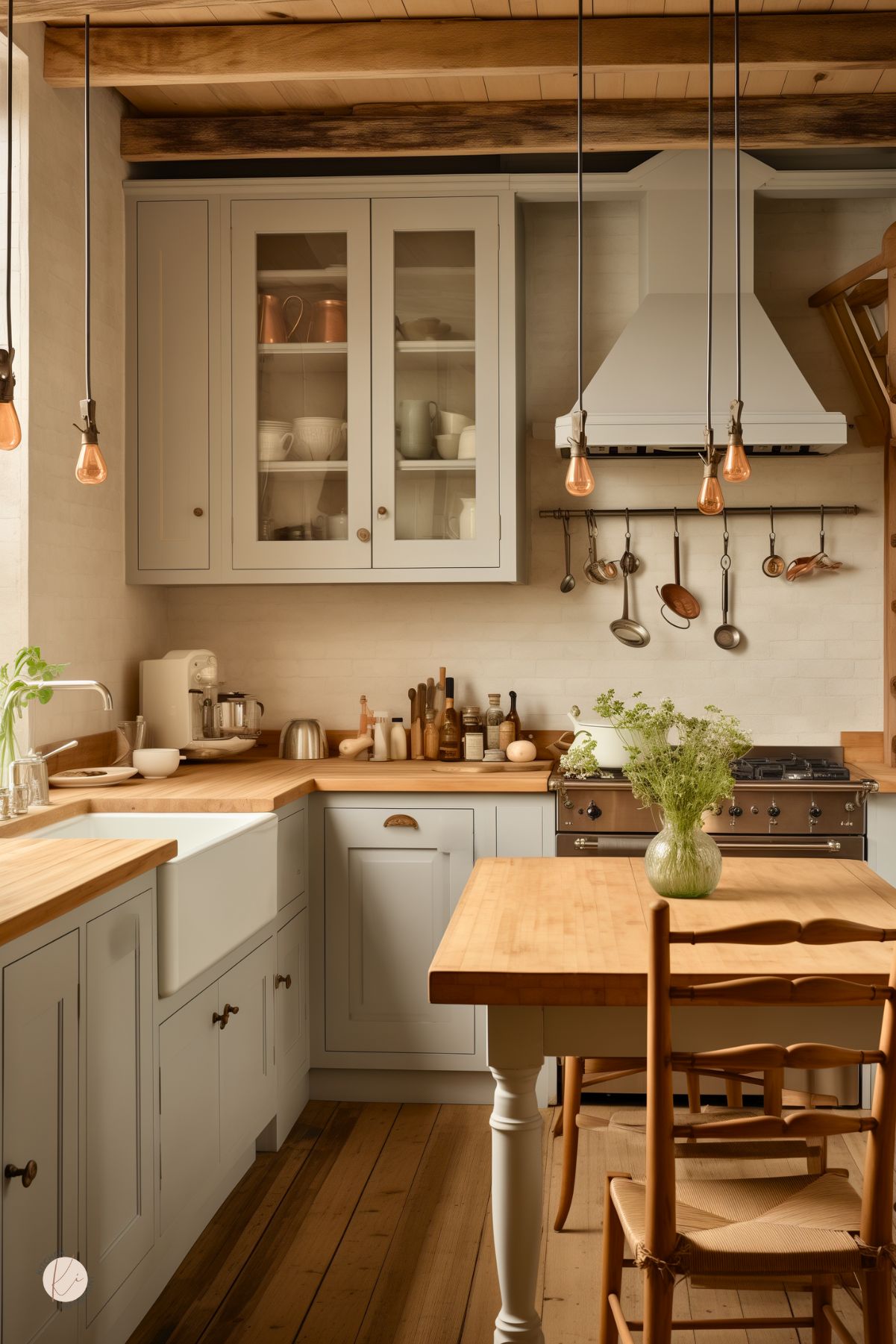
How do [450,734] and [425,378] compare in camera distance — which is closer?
[425,378]

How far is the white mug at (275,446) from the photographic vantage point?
13.2 ft

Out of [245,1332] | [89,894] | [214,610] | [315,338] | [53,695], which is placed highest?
[315,338]

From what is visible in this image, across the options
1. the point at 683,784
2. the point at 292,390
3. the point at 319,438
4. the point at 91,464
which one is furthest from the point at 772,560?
the point at 91,464

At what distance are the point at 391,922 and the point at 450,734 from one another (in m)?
0.74

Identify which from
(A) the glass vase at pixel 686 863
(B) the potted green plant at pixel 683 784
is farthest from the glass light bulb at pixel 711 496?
(A) the glass vase at pixel 686 863

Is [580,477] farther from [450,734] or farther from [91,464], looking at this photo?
[450,734]

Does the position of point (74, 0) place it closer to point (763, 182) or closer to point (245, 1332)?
point (763, 182)

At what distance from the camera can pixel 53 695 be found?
352 cm

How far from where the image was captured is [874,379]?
4.06 m

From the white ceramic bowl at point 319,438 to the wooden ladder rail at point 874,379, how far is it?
1699mm

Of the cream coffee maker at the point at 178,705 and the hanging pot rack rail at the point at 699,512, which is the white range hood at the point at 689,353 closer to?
→ the hanging pot rack rail at the point at 699,512

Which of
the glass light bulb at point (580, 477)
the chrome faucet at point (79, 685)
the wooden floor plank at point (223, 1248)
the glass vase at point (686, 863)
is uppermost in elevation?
the glass light bulb at point (580, 477)

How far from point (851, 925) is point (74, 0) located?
2614 mm

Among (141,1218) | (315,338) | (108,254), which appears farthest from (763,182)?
(141,1218)
